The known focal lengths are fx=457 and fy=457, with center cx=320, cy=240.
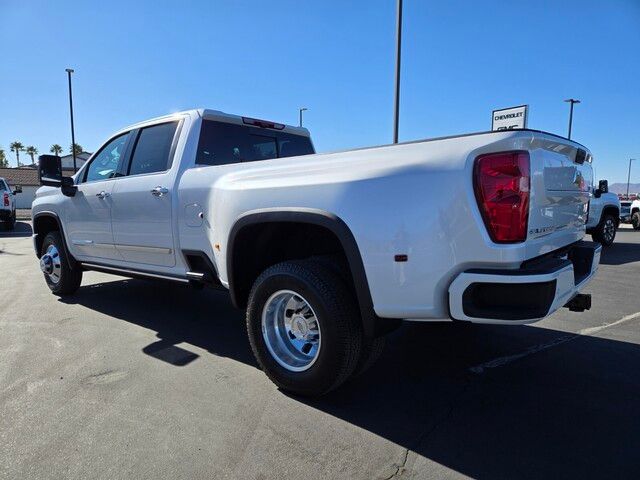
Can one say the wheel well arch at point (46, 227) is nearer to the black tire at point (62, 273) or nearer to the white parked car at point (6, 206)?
the black tire at point (62, 273)

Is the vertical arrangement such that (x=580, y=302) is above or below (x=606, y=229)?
above

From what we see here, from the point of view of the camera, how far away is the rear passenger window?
13.9ft

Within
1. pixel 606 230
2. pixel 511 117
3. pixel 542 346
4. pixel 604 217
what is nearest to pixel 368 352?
pixel 542 346

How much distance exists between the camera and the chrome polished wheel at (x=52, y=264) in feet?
19.0

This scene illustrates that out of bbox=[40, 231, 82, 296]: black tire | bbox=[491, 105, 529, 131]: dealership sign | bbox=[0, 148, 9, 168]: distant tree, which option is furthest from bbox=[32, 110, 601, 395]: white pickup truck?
bbox=[0, 148, 9, 168]: distant tree

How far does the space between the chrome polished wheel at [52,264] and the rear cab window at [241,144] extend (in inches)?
116

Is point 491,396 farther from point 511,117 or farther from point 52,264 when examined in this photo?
point 511,117

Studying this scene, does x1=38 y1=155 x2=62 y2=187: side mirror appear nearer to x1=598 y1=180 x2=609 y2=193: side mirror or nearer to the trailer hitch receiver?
the trailer hitch receiver

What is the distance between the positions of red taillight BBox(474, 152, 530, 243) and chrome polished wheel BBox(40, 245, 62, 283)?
5.36m

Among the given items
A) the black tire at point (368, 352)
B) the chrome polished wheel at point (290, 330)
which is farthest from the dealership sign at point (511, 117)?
the chrome polished wheel at point (290, 330)

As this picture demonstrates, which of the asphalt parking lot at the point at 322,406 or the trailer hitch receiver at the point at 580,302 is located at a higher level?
the trailer hitch receiver at the point at 580,302

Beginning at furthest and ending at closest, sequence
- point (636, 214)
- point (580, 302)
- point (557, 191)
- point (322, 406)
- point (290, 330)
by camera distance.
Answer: point (636, 214) → point (290, 330) → point (580, 302) → point (322, 406) → point (557, 191)

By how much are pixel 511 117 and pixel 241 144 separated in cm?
743

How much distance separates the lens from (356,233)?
8.45ft
